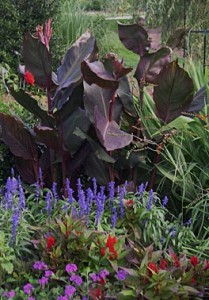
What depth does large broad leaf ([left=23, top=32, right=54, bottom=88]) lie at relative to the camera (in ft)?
11.6

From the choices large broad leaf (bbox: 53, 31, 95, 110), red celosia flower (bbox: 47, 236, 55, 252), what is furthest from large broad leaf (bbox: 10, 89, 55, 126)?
red celosia flower (bbox: 47, 236, 55, 252)

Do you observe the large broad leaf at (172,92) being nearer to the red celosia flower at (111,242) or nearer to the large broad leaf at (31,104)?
the large broad leaf at (31,104)

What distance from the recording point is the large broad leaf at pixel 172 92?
338cm

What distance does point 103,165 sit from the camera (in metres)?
3.67

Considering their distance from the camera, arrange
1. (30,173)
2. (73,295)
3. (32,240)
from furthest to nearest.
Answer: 1. (30,173)
2. (32,240)
3. (73,295)

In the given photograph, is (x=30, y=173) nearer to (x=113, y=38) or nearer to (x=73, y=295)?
(x=73, y=295)

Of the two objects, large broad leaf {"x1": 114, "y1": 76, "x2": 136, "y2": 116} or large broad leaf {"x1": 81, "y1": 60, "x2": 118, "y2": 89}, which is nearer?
large broad leaf {"x1": 81, "y1": 60, "x2": 118, "y2": 89}

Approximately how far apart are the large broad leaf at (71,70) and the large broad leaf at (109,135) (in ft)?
0.93

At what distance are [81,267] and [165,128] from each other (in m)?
1.13

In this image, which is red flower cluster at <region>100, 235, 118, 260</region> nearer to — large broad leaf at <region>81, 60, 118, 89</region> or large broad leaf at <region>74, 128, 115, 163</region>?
large broad leaf at <region>74, 128, 115, 163</region>

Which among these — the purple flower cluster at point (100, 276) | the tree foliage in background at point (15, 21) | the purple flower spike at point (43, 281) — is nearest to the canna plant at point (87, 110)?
the purple flower cluster at point (100, 276)

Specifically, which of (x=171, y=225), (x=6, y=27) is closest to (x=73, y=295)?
(x=171, y=225)

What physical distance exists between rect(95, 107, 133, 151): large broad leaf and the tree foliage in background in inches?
153

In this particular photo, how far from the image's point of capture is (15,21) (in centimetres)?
728
